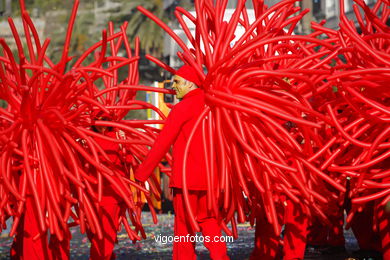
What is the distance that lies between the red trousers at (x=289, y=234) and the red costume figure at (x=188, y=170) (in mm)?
1314

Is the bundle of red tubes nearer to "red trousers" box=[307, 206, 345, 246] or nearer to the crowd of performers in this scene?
the crowd of performers

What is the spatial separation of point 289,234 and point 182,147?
185 centimetres

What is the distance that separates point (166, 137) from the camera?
5.95 meters

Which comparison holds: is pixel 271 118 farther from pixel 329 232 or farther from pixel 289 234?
pixel 329 232

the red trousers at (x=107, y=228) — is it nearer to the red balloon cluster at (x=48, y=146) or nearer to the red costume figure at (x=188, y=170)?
the red balloon cluster at (x=48, y=146)

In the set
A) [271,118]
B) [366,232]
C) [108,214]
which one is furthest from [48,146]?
[366,232]

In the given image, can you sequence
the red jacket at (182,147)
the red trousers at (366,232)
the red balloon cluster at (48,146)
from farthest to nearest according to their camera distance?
the red trousers at (366,232) → the red balloon cluster at (48,146) → the red jacket at (182,147)

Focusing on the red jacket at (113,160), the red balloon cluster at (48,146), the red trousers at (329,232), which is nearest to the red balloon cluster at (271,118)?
the red balloon cluster at (48,146)

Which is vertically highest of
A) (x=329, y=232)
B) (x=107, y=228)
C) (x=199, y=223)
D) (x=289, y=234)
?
(x=199, y=223)

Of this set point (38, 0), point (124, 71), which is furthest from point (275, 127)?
point (38, 0)

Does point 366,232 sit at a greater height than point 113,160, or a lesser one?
lesser

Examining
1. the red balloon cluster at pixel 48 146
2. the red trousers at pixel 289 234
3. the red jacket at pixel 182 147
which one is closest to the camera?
the red jacket at pixel 182 147

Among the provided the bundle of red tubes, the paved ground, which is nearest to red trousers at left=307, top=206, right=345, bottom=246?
the paved ground

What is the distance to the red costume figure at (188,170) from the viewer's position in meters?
5.94
